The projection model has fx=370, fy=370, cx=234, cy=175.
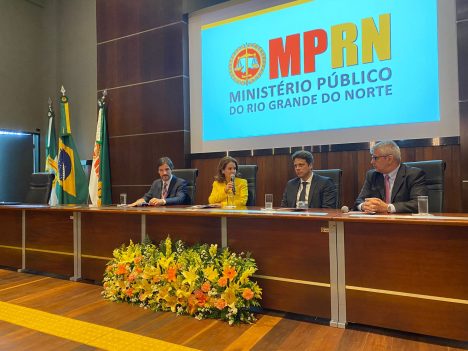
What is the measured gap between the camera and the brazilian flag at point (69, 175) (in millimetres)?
5238

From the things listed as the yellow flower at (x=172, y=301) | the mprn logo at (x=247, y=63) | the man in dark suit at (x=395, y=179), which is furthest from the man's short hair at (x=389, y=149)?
the mprn logo at (x=247, y=63)

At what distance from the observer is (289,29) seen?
391cm

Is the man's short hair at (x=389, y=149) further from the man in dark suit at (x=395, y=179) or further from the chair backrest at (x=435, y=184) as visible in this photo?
the chair backrest at (x=435, y=184)

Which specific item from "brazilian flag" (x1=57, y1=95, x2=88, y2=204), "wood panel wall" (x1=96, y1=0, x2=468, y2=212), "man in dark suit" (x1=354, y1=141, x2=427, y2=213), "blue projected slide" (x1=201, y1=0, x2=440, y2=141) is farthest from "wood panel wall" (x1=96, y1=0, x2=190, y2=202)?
"man in dark suit" (x1=354, y1=141, x2=427, y2=213)

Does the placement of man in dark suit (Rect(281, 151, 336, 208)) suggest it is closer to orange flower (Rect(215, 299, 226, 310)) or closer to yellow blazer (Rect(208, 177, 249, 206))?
yellow blazer (Rect(208, 177, 249, 206))

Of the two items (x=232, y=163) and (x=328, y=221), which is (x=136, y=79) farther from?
(x=328, y=221)

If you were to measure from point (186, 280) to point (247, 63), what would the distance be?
2.74m

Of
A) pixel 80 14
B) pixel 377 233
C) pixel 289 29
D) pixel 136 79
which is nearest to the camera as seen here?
pixel 377 233

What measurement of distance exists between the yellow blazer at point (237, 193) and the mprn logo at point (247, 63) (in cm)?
145

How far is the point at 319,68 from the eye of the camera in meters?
3.73

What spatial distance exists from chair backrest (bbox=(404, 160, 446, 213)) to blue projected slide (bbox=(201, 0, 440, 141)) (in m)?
0.97

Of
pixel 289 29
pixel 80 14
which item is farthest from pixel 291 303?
pixel 80 14

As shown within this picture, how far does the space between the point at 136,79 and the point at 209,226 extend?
3.16 m

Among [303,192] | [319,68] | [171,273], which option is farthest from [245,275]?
[319,68]
